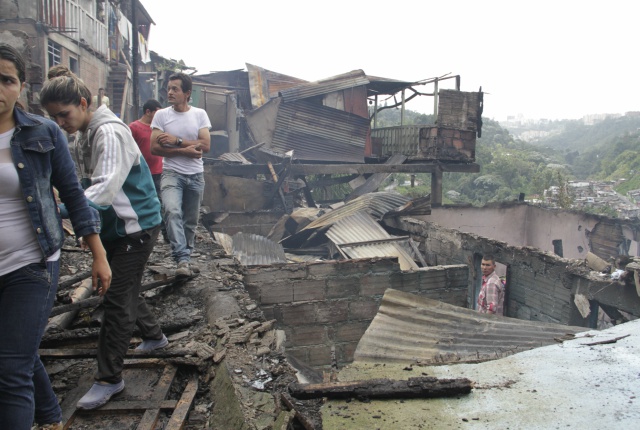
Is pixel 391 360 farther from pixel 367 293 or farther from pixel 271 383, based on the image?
pixel 367 293

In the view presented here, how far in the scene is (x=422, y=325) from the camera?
3.93 metres

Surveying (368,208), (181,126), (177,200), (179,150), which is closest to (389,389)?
(177,200)

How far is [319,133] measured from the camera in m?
16.0

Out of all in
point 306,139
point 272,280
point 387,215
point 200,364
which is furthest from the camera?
point 306,139

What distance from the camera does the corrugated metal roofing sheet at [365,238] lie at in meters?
9.18

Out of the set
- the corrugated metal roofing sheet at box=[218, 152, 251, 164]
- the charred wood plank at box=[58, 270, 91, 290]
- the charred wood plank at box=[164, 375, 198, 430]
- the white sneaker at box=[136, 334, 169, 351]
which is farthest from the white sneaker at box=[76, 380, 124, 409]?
the corrugated metal roofing sheet at box=[218, 152, 251, 164]

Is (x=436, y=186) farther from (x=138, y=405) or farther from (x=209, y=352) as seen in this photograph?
(x=138, y=405)

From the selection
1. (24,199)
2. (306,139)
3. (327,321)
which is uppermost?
(306,139)

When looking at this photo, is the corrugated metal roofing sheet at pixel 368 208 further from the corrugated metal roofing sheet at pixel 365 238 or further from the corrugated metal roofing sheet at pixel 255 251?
the corrugated metal roofing sheet at pixel 255 251

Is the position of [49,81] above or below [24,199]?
above

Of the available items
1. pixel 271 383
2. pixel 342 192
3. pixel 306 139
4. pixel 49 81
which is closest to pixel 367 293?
pixel 271 383

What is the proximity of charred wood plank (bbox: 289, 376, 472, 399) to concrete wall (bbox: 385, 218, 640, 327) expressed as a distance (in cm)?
517

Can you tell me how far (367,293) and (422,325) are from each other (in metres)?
2.64

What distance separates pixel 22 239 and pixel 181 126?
8.36 ft
